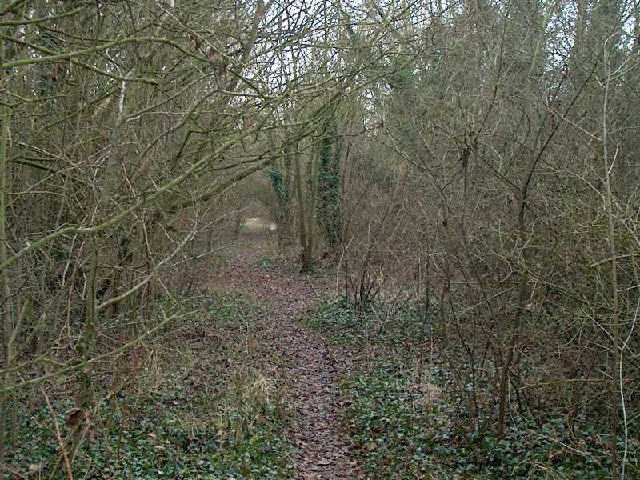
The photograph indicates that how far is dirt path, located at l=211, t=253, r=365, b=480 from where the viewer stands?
7352 mm

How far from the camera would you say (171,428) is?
725 cm

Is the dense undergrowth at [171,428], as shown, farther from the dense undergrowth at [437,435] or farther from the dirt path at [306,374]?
the dense undergrowth at [437,435]

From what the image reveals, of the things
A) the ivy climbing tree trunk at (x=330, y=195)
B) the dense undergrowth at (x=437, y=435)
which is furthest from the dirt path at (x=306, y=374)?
the ivy climbing tree trunk at (x=330, y=195)

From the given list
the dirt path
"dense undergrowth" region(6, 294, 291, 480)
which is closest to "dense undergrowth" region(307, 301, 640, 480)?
the dirt path

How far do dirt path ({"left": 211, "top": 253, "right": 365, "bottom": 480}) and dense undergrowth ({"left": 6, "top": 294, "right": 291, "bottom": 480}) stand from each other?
392mm

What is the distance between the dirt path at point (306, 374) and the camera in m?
7.35

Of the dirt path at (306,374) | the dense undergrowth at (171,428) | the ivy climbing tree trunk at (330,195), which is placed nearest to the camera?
the dense undergrowth at (171,428)

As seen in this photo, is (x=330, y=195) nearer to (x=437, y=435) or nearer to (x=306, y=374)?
(x=306, y=374)

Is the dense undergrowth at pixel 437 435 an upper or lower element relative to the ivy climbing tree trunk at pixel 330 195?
lower

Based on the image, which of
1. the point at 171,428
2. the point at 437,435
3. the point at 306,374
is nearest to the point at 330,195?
the point at 306,374

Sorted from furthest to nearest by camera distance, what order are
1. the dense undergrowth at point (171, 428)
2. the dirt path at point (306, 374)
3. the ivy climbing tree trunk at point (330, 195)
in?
the ivy climbing tree trunk at point (330, 195)
the dirt path at point (306, 374)
the dense undergrowth at point (171, 428)

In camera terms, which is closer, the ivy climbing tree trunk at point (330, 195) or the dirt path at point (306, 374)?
the dirt path at point (306, 374)

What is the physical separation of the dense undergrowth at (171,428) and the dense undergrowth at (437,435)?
1171 mm

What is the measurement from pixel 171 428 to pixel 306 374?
151 inches
